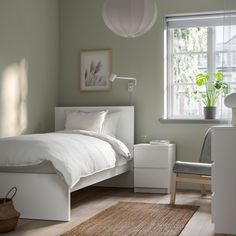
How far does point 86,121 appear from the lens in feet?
19.7

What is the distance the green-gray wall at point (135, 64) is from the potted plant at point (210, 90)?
9.5 inches

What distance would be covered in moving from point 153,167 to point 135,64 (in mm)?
1408

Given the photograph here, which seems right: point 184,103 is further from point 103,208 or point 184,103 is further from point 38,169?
point 38,169

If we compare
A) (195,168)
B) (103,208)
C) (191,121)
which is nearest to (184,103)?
(191,121)

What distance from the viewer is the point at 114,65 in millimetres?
6469

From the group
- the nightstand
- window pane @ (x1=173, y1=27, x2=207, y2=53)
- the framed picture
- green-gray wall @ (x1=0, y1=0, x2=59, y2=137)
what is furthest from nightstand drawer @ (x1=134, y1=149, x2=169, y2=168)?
window pane @ (x1=173, y1=27, x2=207, y2=53)

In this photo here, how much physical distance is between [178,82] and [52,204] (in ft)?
9.48

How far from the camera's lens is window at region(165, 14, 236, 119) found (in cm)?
624

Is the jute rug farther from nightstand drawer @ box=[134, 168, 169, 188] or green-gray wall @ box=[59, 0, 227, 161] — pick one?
green-gray wall @ box=[59, 0, 227, 161]

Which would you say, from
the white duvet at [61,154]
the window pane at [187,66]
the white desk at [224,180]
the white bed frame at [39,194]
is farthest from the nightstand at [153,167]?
the white desk at [224,180]

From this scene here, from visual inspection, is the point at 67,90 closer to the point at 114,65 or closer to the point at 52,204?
the point at 114,65

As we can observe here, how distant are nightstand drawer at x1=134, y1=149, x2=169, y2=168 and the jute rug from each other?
2.74 feet

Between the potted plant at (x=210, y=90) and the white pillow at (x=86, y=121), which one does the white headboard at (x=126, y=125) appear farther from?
the potted plant at (x=210, y=90)

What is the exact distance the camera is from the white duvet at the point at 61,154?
4105mm
